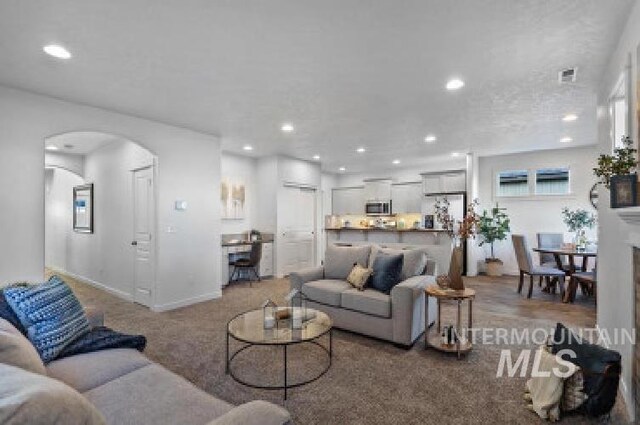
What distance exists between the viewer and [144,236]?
4.81 metres

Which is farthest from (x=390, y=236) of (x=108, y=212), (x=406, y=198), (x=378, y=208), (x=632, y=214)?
(x=108, y=212)

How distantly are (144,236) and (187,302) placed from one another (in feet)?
4.00

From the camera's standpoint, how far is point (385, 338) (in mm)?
3314

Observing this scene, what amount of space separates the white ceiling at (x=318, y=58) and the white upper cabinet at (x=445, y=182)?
2.74 metres

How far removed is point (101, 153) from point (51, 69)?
3464 millimetres

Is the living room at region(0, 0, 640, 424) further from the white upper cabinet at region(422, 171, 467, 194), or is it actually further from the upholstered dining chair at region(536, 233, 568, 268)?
the white upper cabinet at region(422, 171, 467, 194)

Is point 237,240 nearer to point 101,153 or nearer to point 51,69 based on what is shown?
point 101,153

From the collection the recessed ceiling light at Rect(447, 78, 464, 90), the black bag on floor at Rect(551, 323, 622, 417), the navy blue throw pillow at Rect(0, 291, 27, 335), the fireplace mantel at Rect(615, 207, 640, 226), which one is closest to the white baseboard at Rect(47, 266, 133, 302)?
the navy blue throw pillow at Rect(0, 291, 27, 335)

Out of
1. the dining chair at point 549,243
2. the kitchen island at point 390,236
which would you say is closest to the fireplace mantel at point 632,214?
the kitchen island at point 390,236

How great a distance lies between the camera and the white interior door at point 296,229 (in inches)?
276

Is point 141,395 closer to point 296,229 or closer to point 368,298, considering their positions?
point 368,298

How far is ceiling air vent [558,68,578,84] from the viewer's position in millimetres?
2953

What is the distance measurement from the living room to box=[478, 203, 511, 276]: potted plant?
65 cm

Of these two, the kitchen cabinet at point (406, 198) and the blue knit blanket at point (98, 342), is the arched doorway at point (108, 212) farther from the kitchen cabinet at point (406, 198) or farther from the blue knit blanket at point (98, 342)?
the kitchen cabinet at point (406, 198)
